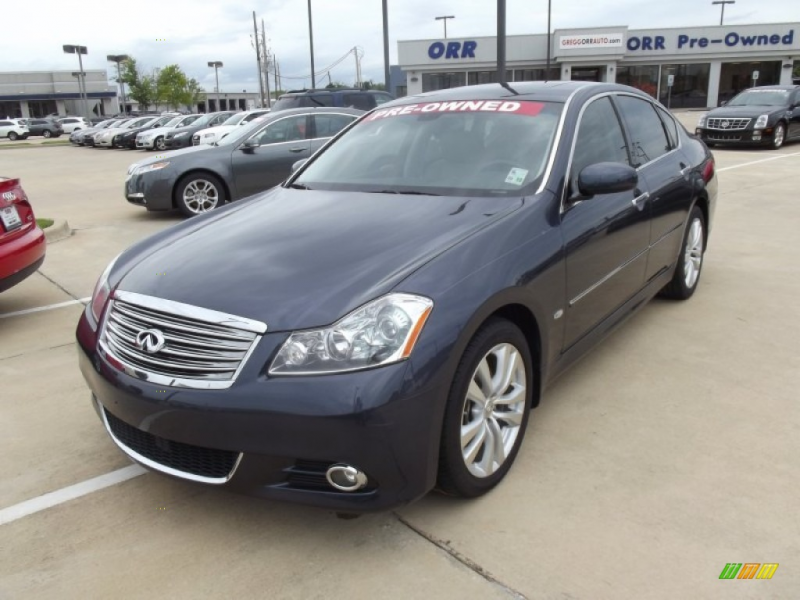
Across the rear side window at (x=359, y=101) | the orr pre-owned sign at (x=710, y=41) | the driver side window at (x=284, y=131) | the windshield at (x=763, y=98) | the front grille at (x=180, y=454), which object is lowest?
the front grille at (x=180, y=454)

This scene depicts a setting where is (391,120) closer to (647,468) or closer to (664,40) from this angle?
(647,468)

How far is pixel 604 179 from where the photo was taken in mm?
3297

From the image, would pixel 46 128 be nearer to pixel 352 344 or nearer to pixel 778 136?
pixel 778 136

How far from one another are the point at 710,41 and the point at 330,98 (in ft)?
118

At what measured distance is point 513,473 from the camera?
306 centimetres

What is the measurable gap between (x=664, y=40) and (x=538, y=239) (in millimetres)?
45414

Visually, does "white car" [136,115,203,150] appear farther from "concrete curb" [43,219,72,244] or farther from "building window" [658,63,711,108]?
"building window" [658,63,711,108]

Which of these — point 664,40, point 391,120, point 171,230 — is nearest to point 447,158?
point 391,120

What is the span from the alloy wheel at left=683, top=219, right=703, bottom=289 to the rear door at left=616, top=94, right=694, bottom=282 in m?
0.30

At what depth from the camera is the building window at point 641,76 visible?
4375 cm

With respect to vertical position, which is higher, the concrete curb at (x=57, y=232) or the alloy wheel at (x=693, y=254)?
the alloy wheel at (x=693, y=254)

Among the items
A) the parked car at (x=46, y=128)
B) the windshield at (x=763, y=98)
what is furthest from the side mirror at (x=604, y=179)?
the parked car at (x=46, y=128)

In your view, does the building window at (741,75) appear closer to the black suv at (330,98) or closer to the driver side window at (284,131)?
the black suv at (330,98)

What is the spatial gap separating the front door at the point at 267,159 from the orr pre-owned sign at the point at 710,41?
38712 millimetres
